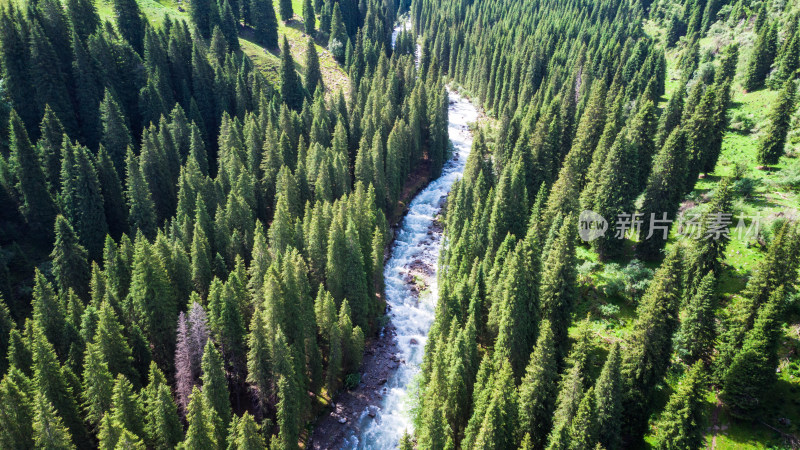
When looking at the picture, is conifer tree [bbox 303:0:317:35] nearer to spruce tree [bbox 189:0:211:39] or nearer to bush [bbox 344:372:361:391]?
spruce tree [bbox 189:0:211:39]

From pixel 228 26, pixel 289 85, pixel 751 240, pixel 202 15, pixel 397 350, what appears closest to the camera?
pixel 751 240

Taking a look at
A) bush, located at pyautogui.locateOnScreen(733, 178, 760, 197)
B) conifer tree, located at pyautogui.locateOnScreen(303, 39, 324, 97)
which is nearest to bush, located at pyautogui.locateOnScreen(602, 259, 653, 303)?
bush, located at pyautogui.locateOnScreen(733, 178, 760, 197)

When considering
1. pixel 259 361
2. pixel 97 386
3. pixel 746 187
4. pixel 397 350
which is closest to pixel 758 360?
pixel 746 187

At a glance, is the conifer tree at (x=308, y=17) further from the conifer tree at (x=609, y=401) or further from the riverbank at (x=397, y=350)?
the conifer tree at (x=609, y=401)

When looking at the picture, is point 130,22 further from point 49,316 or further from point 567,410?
point 567,410

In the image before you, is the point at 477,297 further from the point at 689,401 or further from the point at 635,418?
the point at 689,401

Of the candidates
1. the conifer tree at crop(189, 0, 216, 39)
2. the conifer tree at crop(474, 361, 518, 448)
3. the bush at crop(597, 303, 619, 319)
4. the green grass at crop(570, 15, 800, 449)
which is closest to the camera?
the conifer tree at crop(474, 361, 518, 448)
